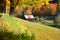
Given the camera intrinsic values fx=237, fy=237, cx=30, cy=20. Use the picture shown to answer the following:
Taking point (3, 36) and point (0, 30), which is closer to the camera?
point (3, 36)

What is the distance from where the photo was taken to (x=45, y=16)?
51594 mm

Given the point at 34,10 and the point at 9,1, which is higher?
the point at 9,1

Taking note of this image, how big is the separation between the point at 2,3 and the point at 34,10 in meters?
30.8

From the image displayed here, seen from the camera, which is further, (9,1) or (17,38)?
(9,1)

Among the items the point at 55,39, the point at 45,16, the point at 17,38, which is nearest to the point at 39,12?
the point at 45,16

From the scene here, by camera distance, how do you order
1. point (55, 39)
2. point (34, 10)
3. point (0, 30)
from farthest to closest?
point (34, 10)
point (55, 39)
point (0, 30)

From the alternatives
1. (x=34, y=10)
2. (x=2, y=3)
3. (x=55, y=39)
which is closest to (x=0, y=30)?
(x=55, y=39)

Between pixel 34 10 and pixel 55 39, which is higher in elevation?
pixel 55 39

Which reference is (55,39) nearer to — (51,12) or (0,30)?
(0,30)

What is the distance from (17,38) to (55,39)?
3408mm

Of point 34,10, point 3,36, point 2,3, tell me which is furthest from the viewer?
point 34,10

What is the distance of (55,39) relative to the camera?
408 inches

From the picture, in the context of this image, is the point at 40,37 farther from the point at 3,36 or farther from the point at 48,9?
the point at 48,9

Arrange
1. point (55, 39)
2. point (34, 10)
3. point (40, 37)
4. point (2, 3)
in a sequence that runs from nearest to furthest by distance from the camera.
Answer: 1. point (40, 37)
2. point (55, 39)
3. point (2, 3)
4. point (34, 10)
